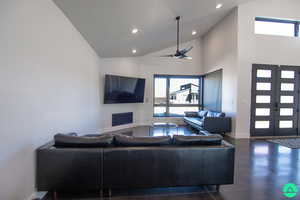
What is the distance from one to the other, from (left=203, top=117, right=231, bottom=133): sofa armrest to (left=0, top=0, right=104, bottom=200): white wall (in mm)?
4417

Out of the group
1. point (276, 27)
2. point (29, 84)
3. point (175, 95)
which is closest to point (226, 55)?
point (276, 27)

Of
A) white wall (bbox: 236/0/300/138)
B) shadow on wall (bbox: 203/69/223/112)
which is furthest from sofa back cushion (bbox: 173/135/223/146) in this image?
shadow on wall (bbox: 203/69/223/112)

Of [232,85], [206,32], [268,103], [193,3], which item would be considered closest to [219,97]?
[232,85]

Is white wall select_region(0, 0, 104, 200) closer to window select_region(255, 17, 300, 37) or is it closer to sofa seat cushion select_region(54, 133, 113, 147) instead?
sofa seat cushion select_region(54, 133, 113, 147)

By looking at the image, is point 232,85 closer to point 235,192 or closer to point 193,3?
point 193,3

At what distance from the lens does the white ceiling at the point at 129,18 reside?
11.1ft

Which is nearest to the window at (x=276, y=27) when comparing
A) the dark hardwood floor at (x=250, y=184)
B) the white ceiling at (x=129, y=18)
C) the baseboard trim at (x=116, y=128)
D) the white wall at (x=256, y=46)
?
the white wall at (x=256, y=46)

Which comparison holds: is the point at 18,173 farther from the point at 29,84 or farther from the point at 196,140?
the point at 196,140

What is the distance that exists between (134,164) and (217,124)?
455 centimetres

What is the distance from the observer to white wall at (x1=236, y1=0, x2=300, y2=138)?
228 inches

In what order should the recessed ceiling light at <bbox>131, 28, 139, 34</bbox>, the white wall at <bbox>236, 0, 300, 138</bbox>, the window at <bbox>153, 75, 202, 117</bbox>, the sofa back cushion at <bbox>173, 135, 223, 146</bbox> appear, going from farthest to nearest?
the window at <bbox>153, 75, 202, 117</bbox>
the white wall at <bbox>236, 0, 300, 138</bbox>
the recessed ceiling light at <bbox>131, 28, 139, 34</bbox>
the sofa back cushion at <bbox>173, 135, 223, 146</bbox>

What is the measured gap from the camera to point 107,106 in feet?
22.3

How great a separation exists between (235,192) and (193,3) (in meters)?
4.49

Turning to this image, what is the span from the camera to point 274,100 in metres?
6.04
